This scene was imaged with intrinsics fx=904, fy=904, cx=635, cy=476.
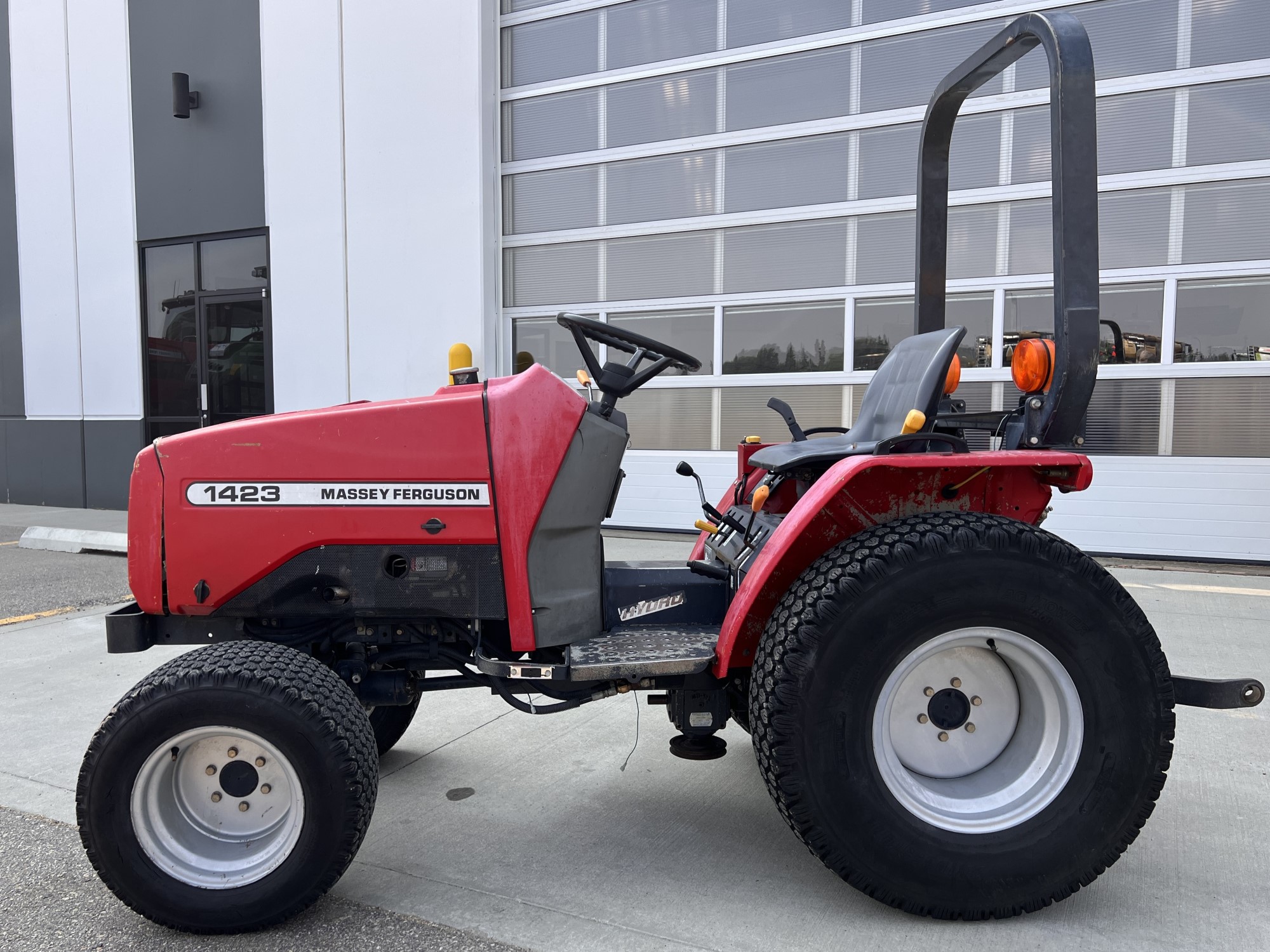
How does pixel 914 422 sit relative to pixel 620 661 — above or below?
above

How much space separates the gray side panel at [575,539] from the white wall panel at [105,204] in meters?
9.50

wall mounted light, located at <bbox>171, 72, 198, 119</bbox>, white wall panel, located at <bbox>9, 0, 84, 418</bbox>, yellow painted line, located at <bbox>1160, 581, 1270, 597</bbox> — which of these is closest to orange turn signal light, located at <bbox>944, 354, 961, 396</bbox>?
yellow painted line, located at <bbox>1160, 581, 1270, 597</bbox>

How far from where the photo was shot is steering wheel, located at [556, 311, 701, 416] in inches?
101

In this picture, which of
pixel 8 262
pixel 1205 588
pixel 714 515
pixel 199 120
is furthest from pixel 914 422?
pixel 8 262

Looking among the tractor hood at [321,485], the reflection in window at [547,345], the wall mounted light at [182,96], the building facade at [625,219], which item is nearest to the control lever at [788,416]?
the tractor hood at [321,485]

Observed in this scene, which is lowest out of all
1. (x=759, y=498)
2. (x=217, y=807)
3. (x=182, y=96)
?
(x=217, y=807)

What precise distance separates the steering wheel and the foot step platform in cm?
65

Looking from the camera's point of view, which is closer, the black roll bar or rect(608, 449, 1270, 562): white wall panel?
the black roll bar

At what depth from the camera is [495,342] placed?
28.2 feet

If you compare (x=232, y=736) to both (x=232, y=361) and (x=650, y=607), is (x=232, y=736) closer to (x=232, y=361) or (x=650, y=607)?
(x=650, y=607)

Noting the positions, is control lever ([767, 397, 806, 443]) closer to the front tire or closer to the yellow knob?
the yellow knob

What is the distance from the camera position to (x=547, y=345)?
859 cm

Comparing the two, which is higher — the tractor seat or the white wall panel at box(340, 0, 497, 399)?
the white wall panel at box(340, 0, 497, 399)

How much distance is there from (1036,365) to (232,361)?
366 inches
